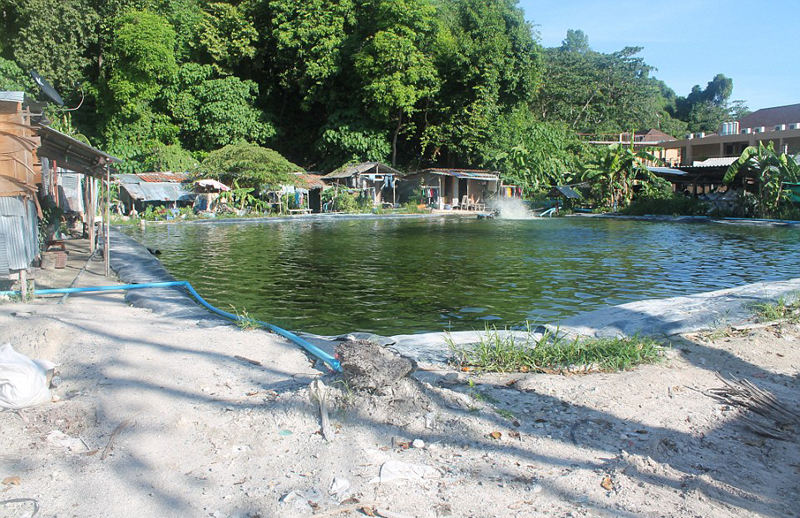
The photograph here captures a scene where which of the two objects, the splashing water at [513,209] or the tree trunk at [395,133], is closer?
the splashing water at [513,209]

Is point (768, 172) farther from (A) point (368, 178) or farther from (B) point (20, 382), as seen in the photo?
(B) point (20, 382)

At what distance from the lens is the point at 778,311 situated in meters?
6.68

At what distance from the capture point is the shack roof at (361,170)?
3597cm

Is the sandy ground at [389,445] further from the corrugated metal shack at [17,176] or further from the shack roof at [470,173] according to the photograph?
the shack roof at [470,173]

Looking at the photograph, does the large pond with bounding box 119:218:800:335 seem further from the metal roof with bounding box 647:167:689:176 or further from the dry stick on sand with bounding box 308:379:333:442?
the metal roof with bounding box 647:167:689:176

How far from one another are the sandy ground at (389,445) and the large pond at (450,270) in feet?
10.2

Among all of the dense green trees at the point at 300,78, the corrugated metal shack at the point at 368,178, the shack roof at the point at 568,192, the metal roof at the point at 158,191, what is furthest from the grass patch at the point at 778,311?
the corrugated metal shack at the point at 368,178

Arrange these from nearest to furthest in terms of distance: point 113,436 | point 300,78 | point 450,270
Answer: point 113,436 → point 450,270 → point 300,78

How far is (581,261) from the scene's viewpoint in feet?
45.8

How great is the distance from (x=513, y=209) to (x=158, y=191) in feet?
68.6

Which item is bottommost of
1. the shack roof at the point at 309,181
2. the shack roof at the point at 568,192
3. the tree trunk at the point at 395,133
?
the shack roof at the point at 568,192

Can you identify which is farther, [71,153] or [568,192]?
[568,192]

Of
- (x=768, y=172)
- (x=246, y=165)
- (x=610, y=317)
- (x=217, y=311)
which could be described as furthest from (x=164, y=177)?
(x=768, y=172)

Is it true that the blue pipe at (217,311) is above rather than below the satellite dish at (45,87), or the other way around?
below
